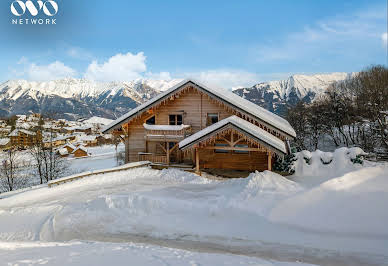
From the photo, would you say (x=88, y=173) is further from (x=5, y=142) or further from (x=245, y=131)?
(x=5, y=142)

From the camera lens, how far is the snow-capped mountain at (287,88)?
162 meters

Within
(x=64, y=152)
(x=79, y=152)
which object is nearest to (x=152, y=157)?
(x=79, y=152)

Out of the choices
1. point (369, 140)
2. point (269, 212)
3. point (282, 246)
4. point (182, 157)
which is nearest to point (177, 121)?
point (182, 157)

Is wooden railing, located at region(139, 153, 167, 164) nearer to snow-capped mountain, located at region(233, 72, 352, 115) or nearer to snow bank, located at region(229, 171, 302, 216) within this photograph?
snow bank, located at region(229, 171, 302, 216)

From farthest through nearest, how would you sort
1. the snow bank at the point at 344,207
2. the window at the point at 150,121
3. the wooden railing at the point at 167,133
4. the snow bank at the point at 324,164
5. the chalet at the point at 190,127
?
the window at the point at 150,121 < the wooden railing at the point at 167,133 < the chalet at the point at 190,127 < the snow bank at the point at 324,164 < the snow bank at the point at 344,207

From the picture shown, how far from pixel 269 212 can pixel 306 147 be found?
31.8m

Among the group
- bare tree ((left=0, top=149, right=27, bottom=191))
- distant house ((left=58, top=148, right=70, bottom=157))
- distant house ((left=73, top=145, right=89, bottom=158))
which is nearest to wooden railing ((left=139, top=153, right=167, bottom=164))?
bare tree ((left=0, top=149, right=27, bottom=191))

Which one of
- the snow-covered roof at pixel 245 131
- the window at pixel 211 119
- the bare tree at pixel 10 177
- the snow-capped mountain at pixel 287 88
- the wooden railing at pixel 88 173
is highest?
the snow-capped mountain at pixel 287 88

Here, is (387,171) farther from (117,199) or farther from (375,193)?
(117,199)

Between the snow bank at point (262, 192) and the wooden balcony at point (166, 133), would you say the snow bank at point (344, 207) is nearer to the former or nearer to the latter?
the snow bank at point (262, 192)

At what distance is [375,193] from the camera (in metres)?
10.4

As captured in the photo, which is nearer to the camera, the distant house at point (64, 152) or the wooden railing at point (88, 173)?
the wooden railing at point (88, 173)

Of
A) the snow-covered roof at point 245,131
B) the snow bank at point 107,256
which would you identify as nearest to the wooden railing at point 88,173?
the snow-covered roof at point 245,131

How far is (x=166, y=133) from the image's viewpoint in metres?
19.5
